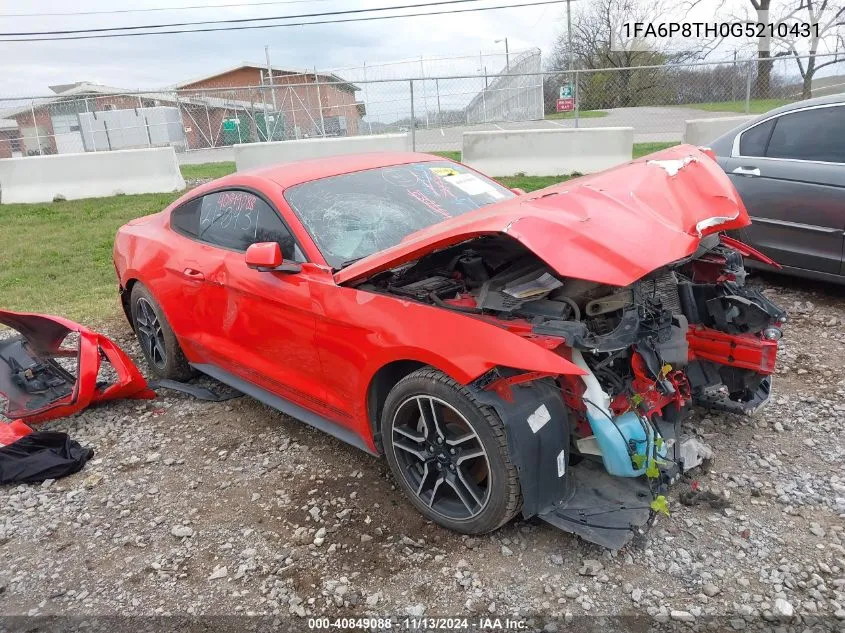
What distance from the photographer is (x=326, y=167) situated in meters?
3.88

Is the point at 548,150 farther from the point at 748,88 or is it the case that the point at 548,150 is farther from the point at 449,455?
the point at 449,455

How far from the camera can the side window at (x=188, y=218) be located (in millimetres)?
4266

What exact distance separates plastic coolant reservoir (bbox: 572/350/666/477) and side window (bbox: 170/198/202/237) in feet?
9.28

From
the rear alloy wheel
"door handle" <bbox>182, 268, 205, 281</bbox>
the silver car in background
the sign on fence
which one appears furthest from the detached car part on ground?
the sign on fence

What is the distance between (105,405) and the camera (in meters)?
4.48

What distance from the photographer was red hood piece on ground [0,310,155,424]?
417 centimetres

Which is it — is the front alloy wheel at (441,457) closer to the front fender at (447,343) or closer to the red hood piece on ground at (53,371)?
the front fender at (447,343)

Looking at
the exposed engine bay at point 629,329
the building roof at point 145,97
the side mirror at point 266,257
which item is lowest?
the exposed engine bay at point 629,329

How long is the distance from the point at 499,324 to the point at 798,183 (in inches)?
141

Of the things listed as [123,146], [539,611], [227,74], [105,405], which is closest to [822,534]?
[539,611]

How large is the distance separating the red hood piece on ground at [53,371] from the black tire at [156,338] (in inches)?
9.0

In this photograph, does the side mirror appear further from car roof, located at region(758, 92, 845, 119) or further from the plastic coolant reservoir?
car roof, located at region(758, 92, 845, 119)

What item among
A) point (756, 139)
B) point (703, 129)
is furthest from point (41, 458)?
point (703, 129)

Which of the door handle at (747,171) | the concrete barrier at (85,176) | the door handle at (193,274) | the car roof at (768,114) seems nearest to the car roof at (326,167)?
the door handle at (193,274)
